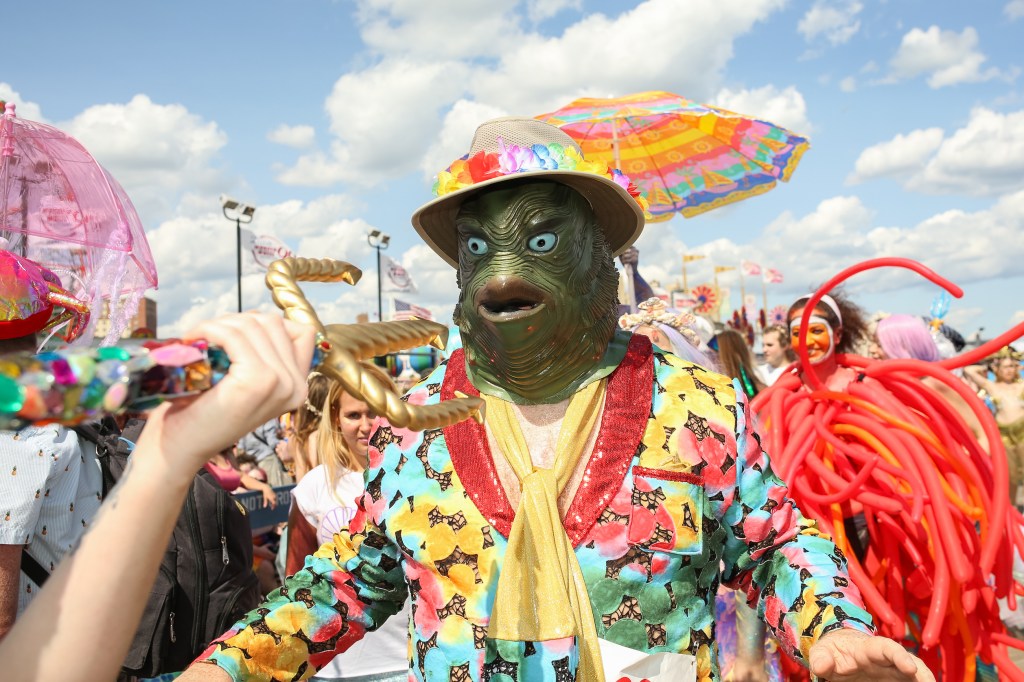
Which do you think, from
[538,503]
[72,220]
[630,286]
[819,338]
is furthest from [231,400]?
[630,286]

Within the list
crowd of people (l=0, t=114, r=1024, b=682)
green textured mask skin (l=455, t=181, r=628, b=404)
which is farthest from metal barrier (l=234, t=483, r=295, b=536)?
green textured mask skin (l=455, t=181, r=628, b=404)

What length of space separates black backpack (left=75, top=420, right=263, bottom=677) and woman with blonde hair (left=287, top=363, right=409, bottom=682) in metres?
0.64

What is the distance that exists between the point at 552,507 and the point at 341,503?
209 centimetres

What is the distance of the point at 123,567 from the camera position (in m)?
0.83

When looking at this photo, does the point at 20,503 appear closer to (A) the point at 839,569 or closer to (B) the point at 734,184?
(A) the point at 839,569

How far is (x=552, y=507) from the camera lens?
162 cm

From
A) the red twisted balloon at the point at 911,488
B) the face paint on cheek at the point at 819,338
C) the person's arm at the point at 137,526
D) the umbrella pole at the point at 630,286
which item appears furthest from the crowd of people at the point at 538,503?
the umbrella pole at the point at 630,286

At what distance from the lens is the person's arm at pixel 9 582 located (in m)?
1.77

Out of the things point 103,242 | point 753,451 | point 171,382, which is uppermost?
point 103,242

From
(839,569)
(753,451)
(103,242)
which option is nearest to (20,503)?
(103,242)

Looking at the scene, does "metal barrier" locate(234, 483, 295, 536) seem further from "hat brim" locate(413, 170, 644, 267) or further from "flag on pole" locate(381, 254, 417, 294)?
"flag on pole" locate(381, 254, 417, 294)

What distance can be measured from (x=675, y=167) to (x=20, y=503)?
13.7 feet

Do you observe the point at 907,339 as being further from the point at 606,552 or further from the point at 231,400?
the point at 231,400

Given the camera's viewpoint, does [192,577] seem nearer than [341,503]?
Yes
